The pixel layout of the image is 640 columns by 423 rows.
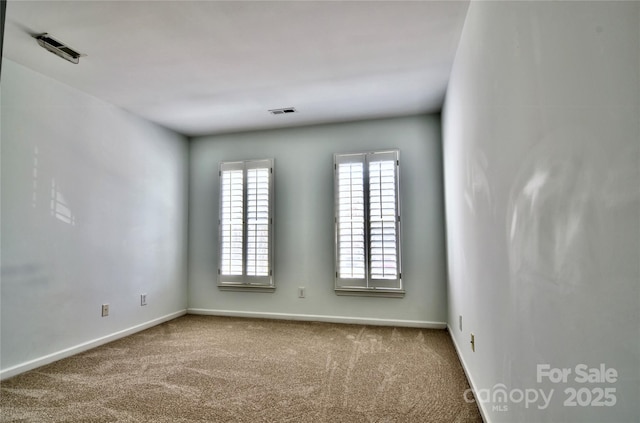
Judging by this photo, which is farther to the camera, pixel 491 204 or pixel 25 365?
pixel 25 365

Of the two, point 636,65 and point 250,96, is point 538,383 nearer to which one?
point 636,65

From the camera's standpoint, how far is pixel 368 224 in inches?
154

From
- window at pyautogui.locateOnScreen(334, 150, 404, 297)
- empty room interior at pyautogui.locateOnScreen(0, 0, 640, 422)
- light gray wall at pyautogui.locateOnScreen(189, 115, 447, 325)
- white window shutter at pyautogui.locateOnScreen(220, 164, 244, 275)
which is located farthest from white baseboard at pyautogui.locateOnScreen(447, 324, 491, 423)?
white window shutter at pyautogui.locateOnScreen(220, 164, 244, 275)

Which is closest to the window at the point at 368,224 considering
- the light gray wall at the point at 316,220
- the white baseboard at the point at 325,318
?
the light gray wall at the point at 316,220

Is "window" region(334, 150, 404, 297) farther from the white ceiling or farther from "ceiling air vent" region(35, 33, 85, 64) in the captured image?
"ceiling air vent" region(35, 33, 85, 64)

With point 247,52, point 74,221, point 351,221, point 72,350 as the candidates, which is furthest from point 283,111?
point 72,350

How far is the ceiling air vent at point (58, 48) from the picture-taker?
2271 mm

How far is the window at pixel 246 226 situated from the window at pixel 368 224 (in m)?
0.91

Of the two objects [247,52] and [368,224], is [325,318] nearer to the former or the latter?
[368,224]

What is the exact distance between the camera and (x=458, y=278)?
2.86m

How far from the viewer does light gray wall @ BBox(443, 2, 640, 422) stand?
69cm

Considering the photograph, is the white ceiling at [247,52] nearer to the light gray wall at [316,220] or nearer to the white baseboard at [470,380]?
the light gray wall at [316,220]

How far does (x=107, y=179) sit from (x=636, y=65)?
391 cm

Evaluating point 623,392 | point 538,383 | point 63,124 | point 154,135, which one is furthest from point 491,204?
point 154,135
